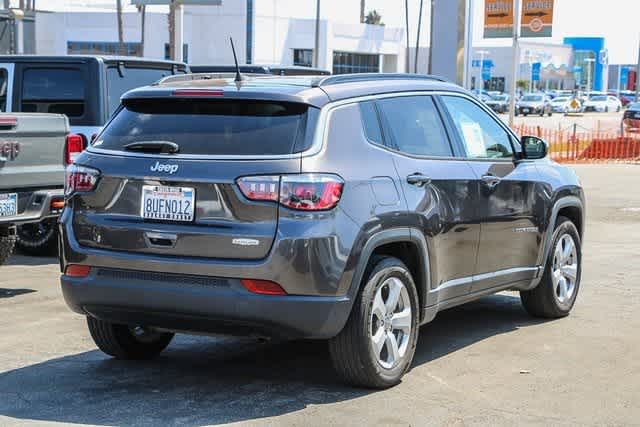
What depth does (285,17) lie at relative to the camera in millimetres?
82438

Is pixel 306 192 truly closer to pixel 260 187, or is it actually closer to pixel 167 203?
pixel 260 187

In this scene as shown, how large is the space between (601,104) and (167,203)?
8746cm

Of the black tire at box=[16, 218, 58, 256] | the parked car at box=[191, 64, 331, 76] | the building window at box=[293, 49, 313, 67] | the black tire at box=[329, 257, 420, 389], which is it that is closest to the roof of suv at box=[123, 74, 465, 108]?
the black tire at box=[329, 257, 420, 389]

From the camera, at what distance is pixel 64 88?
12031mm

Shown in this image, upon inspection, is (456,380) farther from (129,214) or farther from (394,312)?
(129,214)

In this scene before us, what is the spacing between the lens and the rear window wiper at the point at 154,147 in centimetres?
614

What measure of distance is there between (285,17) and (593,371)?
77.2 meters

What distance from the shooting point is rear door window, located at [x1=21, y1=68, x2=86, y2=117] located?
11.9m

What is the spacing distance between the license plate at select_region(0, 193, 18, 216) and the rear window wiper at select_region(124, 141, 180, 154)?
3.56 metres

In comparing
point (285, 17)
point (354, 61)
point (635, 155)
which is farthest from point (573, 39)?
point (635, 155)

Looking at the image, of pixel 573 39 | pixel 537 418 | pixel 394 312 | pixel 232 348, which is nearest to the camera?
pixel 537 418

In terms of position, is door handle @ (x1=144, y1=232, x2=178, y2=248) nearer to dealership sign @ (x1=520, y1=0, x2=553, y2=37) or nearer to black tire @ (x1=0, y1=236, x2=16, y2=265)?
black tire @ (x1=0, y1=236, x2=16, y2=265)

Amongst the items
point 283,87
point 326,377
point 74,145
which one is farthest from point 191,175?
point 74,145

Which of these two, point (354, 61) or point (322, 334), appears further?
point (354, 61)
